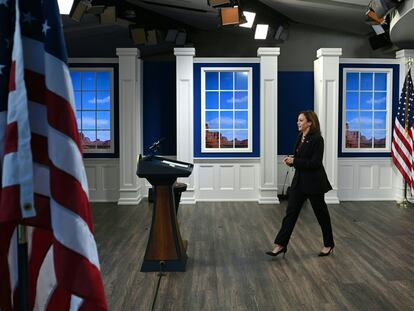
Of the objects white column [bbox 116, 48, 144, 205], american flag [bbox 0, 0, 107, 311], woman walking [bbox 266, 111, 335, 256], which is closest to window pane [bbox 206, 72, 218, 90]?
white column [bbox 116, 48, 144, 205]

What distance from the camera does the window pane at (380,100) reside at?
841 centimetres

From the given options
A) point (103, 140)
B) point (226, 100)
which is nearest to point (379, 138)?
point (226, 100)

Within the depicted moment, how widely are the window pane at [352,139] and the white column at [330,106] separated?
19.3 inches

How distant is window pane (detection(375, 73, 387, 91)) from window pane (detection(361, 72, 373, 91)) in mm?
106

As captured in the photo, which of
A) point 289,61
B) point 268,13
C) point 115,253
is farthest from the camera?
point 289,61

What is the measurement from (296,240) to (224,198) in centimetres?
289

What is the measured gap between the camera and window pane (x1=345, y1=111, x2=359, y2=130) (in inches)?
333

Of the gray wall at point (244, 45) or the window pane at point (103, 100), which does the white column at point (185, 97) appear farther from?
the gray wall at point (244, 45)

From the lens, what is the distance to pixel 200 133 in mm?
8234

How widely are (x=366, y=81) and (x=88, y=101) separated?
5.05m

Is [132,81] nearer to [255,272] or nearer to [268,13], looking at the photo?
[268,13]

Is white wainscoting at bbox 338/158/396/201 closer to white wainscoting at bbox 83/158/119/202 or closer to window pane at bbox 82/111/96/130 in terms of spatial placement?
white wainscoting at bbox 83/158/119/202

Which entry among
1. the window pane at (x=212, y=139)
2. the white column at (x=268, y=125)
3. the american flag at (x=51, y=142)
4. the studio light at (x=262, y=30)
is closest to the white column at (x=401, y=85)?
the white column at (x=268, y=125)

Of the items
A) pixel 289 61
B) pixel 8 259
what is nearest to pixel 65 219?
pixel 8 259
